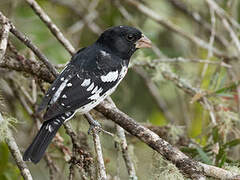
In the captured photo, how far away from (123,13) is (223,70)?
1.39m

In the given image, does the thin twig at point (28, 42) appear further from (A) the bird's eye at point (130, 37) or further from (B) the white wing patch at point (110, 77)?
(A) the bird's eye at point (130, 37)

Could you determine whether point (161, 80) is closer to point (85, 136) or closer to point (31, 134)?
point (85, 136)

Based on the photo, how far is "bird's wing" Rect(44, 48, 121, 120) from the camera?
117 inches

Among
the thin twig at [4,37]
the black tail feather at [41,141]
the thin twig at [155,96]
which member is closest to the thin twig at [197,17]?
the thin twig at [155,96]

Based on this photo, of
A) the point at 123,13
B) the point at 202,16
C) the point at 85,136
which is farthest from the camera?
the point at 202,16

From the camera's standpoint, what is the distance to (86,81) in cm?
322

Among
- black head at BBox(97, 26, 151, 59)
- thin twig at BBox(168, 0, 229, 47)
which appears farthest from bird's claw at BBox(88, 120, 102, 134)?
thin twig at BBox(168, 0, 229, 47)

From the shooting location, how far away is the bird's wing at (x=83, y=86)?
2.98 m

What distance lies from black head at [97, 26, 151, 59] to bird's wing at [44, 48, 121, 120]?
24cm

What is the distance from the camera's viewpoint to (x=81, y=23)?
15.8 feet

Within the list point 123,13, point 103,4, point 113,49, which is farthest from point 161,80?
point 103,4

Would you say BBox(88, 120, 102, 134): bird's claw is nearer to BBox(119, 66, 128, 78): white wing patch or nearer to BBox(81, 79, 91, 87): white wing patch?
BBox(81, 79, 91, 87): white wing patch

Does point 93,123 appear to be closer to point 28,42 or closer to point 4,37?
point 28,42

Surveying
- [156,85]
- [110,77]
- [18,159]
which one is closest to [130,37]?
[110,77]
